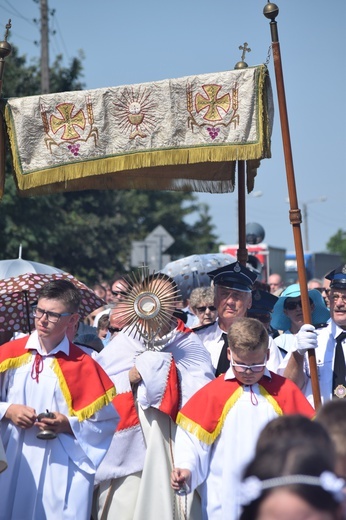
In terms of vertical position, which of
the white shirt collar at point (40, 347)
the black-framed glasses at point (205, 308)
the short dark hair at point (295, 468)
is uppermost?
the black-framed glasses at point (205, 308)

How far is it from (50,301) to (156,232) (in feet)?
41.4

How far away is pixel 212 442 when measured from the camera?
19.0ft

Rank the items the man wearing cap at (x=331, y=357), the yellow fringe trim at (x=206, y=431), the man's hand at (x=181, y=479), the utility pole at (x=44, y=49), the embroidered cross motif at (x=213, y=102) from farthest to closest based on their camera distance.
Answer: the utility pole at (x=44, y=49) → the embroidered cross motif at (x=213, y=102) → the man wearing cap at (x=331, y=357) → the yellow fringe trim at (x=206, y=431) → the man's hand at (x=181, y=479)

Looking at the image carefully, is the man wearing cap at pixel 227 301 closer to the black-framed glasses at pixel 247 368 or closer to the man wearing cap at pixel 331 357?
the man wearing cap at pixel 331 357

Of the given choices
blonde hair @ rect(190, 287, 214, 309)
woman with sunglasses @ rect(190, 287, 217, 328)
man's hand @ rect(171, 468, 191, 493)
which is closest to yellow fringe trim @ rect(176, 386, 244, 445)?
man's hand @ rect(171, 468, 191, 493)

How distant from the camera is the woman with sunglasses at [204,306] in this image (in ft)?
29.0

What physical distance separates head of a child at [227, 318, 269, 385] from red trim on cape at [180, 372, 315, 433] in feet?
0.41

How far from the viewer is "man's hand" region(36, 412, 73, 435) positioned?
5738 mm

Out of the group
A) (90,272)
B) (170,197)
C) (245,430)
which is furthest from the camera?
(170,197)

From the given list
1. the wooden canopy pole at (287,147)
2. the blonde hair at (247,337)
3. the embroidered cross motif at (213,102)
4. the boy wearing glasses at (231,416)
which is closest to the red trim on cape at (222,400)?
the boy wearing glasses at (231,416)

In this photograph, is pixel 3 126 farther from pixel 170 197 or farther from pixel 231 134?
pixel 170 197

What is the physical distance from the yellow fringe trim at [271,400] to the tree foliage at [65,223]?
15.1 m

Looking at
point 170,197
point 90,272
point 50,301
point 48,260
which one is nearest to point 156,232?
point 48,260

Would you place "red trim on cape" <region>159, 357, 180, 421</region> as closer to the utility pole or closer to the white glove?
the white glove
